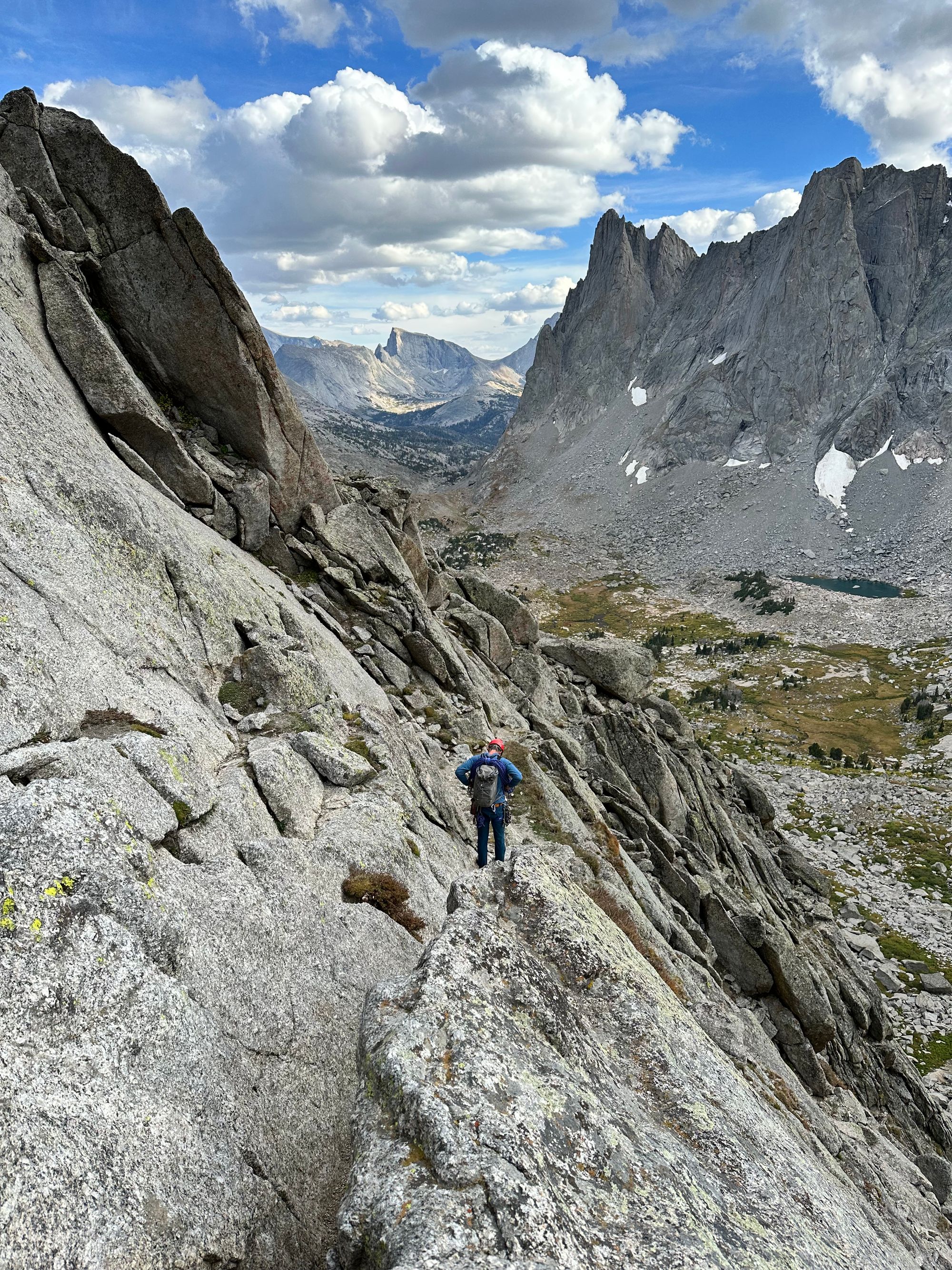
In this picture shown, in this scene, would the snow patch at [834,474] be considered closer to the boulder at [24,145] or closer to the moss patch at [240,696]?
the boulder at [24,145]

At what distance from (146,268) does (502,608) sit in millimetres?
27994

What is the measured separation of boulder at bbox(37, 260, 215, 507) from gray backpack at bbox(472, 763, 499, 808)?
56.0ft

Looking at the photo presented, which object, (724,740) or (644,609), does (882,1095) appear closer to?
(724,740)

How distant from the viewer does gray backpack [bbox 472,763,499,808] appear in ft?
57.1

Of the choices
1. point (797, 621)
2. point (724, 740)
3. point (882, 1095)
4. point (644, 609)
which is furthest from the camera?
point (644, 609)

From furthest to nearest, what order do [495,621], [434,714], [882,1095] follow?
[495,621] < [882,1095] < [434,714]

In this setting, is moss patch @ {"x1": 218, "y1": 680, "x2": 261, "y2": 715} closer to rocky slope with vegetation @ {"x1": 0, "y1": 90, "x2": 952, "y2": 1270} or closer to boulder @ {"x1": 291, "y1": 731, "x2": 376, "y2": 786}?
rocky slope with vegetation @ {"x1": 0, "y1": 90, "x2": 952, "y2": 1270}

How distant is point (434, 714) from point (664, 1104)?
61.2 ft

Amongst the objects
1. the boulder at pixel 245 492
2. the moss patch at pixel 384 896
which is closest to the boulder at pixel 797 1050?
the moss patch at pixel 384 896

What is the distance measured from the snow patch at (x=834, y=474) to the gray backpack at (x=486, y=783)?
18986 centimetres

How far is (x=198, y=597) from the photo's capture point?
20375 millimetres

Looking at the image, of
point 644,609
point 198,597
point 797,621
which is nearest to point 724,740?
point 797,621

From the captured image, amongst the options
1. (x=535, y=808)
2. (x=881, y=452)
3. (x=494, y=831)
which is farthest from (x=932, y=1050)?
(x=881, y=452)

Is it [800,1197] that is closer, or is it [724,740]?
[800,1197]
